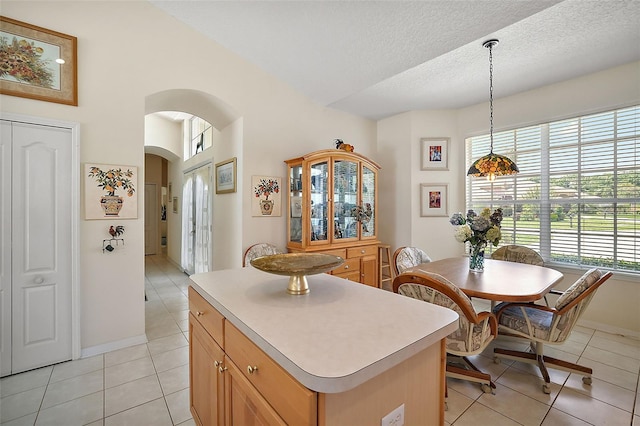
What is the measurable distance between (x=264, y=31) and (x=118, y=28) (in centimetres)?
133

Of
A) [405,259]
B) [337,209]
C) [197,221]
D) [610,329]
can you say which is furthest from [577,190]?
[197,221]

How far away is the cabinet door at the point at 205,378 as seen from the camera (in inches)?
49.0

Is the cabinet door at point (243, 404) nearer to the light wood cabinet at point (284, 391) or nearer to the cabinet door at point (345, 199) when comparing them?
the light wood cabinet at point (284, 391)

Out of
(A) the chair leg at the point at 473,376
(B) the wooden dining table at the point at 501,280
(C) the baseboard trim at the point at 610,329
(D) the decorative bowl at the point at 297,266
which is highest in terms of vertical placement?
(D) the decorative bowl at the point at 297,266

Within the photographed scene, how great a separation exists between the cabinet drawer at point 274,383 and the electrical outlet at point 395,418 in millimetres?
258

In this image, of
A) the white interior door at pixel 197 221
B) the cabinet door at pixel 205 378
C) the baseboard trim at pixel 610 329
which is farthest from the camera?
the white interior door at pixel 197 221

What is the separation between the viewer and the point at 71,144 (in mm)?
2432

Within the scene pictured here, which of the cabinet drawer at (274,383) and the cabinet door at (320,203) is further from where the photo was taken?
the cabinet door at (320,203)

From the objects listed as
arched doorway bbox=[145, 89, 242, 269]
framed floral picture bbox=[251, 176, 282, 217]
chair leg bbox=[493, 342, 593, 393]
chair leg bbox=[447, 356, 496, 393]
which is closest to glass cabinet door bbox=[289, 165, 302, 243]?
framed floral picture bbox=[251, 176, 282, 217]

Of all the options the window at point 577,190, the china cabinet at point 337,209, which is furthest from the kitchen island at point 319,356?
the window at point 577,190

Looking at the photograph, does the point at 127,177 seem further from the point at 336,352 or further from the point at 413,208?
the point at 413,208

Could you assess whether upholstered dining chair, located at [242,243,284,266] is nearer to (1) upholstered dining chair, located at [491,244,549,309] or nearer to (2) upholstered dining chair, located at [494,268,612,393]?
(2) upholstered dining chair, located at [494,268,612,393]

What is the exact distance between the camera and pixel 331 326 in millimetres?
986

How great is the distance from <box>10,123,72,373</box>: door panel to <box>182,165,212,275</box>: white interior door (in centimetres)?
210
